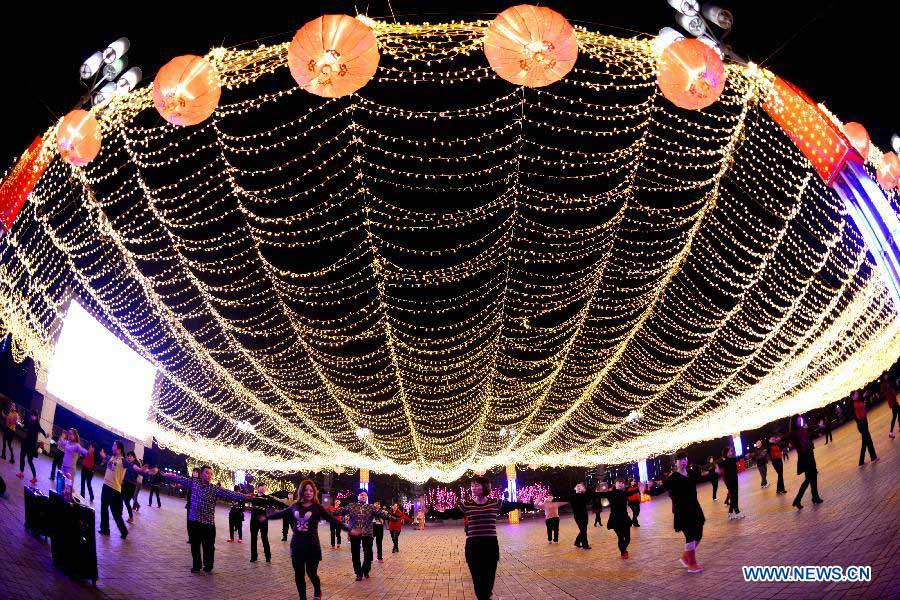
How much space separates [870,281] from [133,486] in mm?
18266

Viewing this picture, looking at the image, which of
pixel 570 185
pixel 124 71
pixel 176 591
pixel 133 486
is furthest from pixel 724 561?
pixel 133 486

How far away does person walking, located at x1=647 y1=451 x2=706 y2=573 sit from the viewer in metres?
7.14

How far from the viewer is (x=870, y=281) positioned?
45.4 feet

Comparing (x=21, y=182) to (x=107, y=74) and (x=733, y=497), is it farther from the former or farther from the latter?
(x=733, y=497)

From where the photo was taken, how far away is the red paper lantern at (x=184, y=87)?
19.1ft

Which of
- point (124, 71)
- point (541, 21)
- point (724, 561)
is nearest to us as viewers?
point (541, 21)

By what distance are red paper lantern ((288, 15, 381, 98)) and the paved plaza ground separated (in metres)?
5.58

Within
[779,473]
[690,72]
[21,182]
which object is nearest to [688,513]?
[690,72]

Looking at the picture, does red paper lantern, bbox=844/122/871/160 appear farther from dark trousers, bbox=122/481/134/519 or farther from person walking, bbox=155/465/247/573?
dark trousers, bbox=122/481/134/519

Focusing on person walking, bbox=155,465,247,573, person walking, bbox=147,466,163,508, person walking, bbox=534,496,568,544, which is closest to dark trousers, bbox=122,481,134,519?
person walking, bbox=147,466,163,508

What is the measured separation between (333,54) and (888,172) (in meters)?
10.3

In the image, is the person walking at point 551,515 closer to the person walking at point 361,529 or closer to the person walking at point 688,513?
the person walking at point 361,529

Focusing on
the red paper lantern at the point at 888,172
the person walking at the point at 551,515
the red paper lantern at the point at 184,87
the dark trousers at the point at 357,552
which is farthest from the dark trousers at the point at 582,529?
the red paper lantern at the point at 184,87

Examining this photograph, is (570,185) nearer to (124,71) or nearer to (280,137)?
(280,137)
